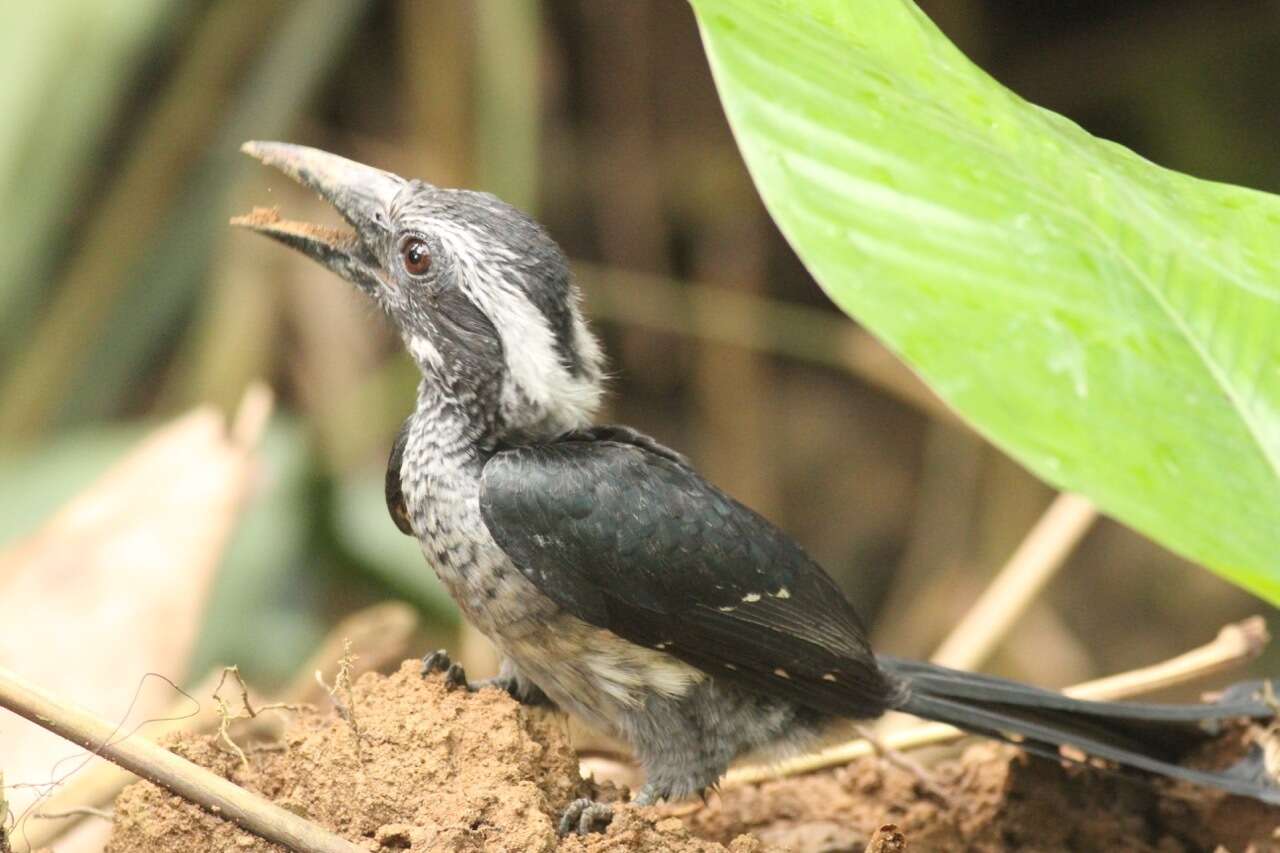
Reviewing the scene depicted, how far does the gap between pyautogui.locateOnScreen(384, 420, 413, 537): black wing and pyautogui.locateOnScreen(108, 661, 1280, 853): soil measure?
43 cm

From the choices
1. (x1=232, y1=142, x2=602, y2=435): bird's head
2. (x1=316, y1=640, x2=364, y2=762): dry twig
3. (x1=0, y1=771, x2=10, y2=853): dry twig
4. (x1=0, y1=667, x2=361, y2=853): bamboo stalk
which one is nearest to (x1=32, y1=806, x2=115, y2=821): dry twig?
(x1=0, y1=771, x2=10, y2=853): dry twig

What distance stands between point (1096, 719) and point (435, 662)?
1158mm

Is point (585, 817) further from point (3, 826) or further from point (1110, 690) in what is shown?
point (1110, 690)

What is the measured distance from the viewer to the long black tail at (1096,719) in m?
2.79

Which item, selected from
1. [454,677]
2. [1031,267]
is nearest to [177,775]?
[454,677]

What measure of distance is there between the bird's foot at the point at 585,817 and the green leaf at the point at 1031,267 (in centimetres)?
102

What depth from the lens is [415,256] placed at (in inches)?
110

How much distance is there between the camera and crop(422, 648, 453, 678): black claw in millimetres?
2615

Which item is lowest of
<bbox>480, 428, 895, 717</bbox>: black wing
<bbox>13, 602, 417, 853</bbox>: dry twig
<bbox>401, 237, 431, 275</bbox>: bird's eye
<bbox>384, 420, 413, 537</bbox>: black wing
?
<bbox>13, 602, 417, 853</bbox>: dry twig


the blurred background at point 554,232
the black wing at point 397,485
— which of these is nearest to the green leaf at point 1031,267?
the black wing at point 397,485

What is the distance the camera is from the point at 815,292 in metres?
6.53

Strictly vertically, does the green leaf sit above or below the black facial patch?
above

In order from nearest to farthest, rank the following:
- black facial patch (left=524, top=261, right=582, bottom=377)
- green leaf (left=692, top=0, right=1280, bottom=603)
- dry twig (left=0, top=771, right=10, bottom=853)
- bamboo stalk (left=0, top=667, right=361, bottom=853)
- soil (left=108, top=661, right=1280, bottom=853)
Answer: green leaf (left=692, top=0, right=1280, bottom=603) → bamboo stalk (left=0, top=667, right=361, bottom=853) → dry twig (left=0, top=771, right=10, bottom=853) → soil (left=108, top=661, right=1280, bottom=853) → black facial patch (left=524, top=261, right=582, bottom=377)

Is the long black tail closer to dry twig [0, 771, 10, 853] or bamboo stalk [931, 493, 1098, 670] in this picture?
bamboo stalk [931, 493, 1098, 670]
